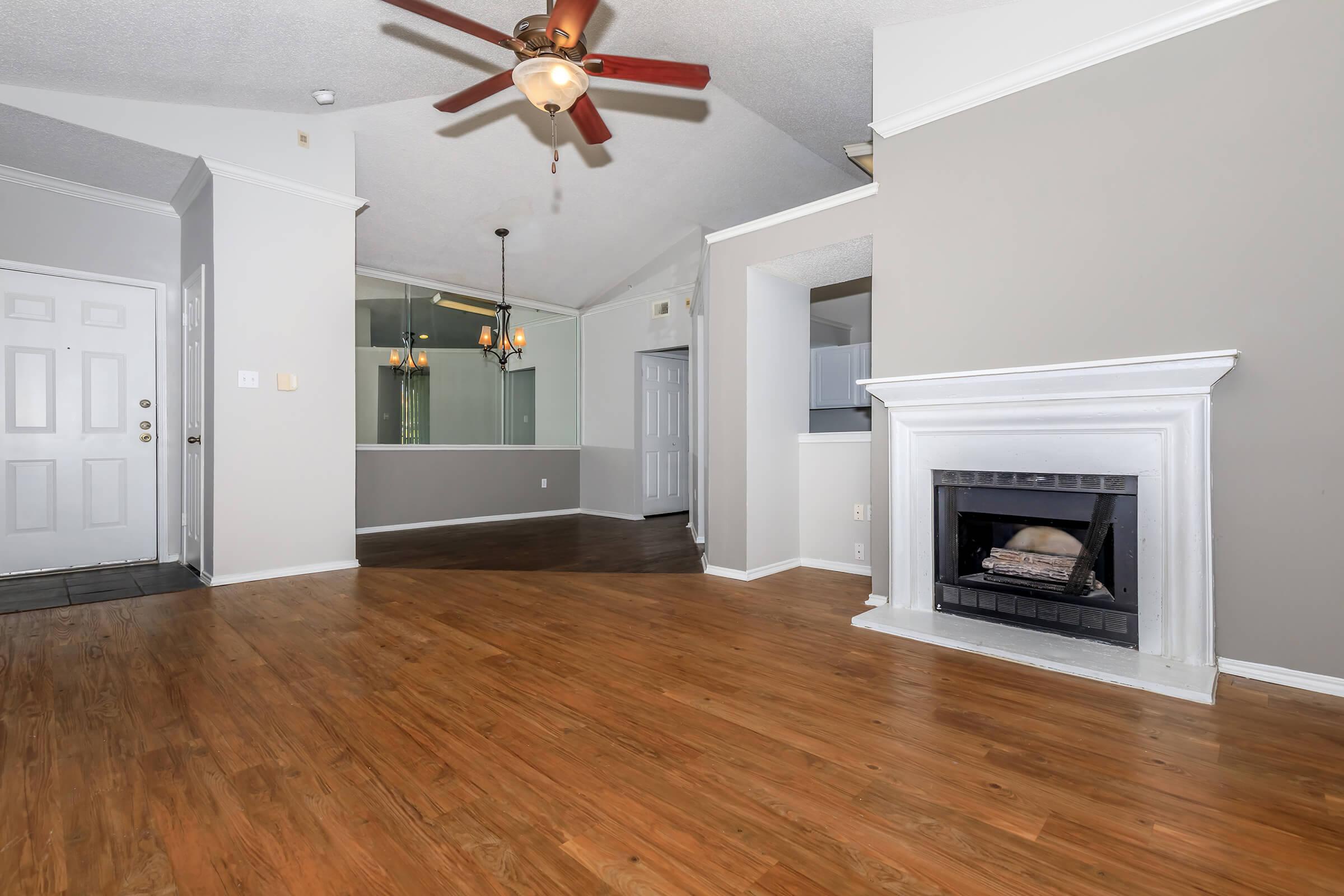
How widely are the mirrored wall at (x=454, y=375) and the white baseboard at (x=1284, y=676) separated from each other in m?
6.15

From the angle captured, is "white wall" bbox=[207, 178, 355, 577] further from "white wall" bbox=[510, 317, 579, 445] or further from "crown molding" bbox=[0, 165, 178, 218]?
"white wall" bbox=[510, 317, 579, 445]

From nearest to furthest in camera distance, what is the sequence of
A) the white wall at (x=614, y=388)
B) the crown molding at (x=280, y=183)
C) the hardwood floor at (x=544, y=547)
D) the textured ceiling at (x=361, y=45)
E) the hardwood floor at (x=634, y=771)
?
1. the hardwood floor at (x=634, y=771)
2. the textured ceiling at (x=361, y=45)
3. the crown molding at (x=280, y=183)
4. the hardwood floor at (x=544, y=547)
5. the white wall at (x=614, y=388)

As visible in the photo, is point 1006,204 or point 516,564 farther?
point 516,564

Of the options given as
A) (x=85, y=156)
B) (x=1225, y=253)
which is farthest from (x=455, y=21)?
(x=85, y=156)

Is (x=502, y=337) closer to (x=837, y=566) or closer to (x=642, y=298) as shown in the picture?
(x=642, y=298)

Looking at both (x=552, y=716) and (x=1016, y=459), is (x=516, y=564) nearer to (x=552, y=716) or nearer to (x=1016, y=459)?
(x=552, y=716)

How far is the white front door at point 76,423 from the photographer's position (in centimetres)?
412

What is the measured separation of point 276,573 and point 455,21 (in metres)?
3.56

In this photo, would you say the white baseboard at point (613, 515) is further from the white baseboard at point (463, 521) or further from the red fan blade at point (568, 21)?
the red fan blade at point (568, 21)

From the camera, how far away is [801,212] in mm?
3783

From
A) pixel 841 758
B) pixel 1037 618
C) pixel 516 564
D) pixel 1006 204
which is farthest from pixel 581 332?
pixel 841 758

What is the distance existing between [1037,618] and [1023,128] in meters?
2.28

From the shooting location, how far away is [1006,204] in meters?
2.98

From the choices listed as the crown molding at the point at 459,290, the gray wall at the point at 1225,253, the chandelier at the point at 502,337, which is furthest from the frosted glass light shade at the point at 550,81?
the crown molding at the point at 459,290
